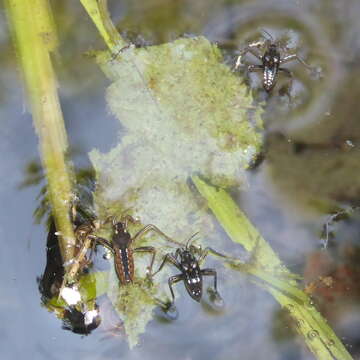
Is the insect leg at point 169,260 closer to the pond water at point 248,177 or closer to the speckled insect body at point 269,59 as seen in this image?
the pond water at point 248,177

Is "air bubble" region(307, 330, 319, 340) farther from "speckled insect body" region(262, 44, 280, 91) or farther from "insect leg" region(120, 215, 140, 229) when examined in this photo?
"speckled insect body" region(262, 44, 280, 91)

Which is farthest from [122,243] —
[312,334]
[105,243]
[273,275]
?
[312,334]

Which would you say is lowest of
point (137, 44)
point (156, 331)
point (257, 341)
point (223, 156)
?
point (257, 341)

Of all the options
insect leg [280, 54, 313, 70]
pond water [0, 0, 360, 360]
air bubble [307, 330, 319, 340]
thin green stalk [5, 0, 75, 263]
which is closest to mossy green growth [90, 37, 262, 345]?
pond water [0, 0, 360, 360]

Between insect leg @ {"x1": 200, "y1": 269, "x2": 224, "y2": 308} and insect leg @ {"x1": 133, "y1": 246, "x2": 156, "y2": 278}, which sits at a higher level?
insect leg @ {"x1": 133, "y1": 246, "x2": 156, "y2": 278}

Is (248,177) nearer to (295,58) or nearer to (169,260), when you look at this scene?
(169,260)

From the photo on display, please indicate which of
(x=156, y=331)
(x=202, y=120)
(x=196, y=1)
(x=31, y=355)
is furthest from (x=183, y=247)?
(x=196, y=1)

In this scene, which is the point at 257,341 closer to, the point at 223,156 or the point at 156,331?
the point at 156,331
